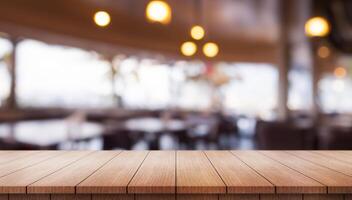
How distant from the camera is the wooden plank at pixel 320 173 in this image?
1395 mm

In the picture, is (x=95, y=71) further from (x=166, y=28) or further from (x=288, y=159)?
(x=288, y=159)

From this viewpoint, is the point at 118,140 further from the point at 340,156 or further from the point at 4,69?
the point at 340,156

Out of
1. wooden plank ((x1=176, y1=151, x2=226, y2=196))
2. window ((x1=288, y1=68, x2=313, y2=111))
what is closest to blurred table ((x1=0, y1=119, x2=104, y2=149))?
wooden plank ((x1=176, y1=151, x2=226, y2=196))

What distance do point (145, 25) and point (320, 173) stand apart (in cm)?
607

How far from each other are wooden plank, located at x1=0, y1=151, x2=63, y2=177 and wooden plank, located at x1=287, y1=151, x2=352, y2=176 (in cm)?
146

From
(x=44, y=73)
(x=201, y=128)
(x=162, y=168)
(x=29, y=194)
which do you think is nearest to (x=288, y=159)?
(x=162, y=168)

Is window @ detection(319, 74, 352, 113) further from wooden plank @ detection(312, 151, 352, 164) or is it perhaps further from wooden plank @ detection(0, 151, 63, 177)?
wooden plank @ detection(0, 151, 63, 177)

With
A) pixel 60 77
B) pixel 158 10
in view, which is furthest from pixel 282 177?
pixel 60 77

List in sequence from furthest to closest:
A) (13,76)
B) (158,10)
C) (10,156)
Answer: (13,76), (158,10), (10,156)

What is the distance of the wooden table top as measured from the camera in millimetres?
1377

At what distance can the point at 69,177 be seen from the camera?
59.3 inches

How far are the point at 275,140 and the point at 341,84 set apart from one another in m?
4.54

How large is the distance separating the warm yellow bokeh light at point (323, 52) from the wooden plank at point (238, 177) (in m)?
5.97

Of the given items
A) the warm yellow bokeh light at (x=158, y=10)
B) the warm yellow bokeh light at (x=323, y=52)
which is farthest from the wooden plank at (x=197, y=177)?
the warm yellow bokeh light at (x=323, y=52)
